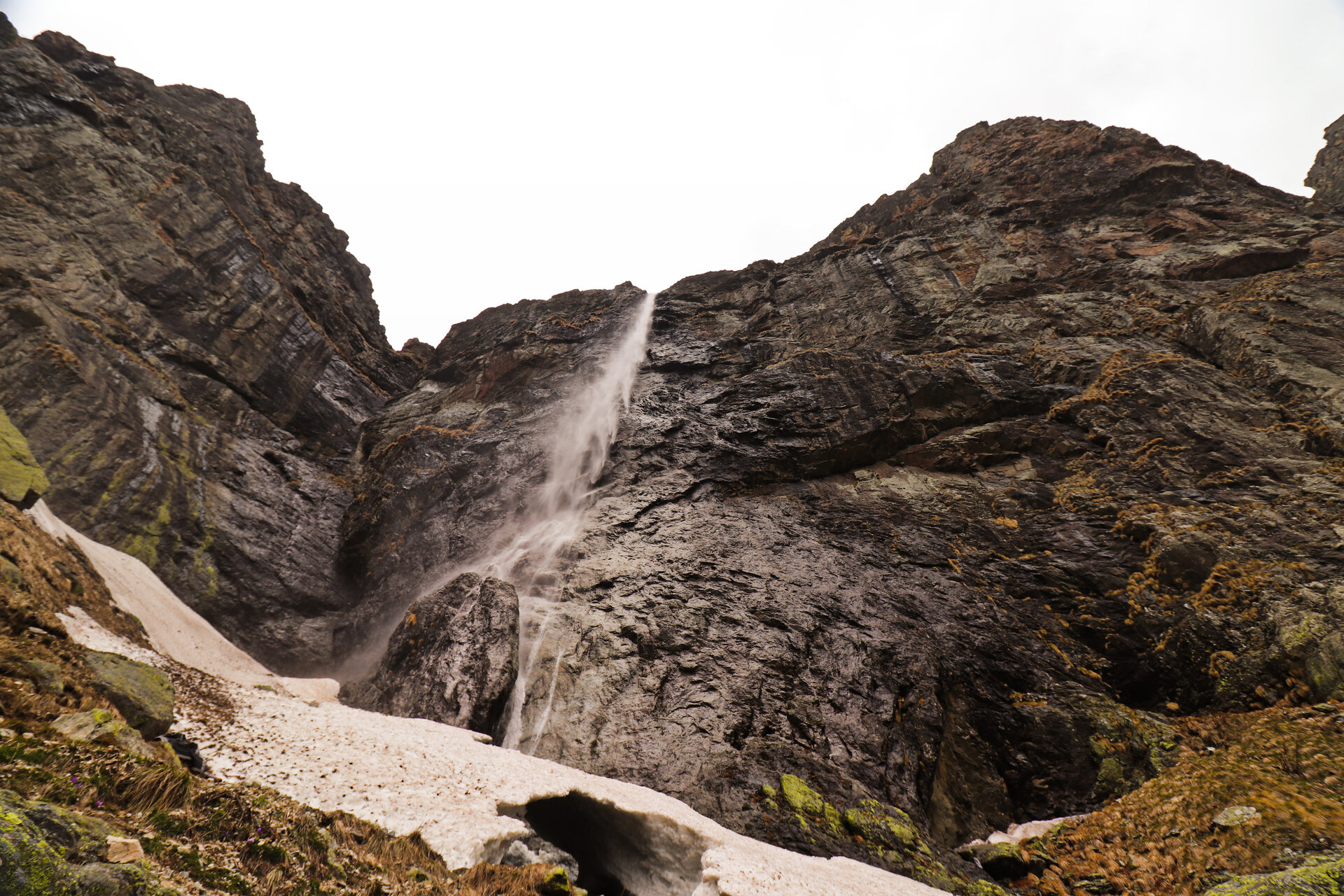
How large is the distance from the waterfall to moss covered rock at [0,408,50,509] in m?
10.7

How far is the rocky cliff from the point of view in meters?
11.2

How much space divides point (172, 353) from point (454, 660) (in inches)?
799

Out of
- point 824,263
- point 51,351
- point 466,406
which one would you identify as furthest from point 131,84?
point 824,263

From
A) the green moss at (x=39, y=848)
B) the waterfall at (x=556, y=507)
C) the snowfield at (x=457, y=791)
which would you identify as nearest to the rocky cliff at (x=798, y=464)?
the waterfall at (x=556, y=507)

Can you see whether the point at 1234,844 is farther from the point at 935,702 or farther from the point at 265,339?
the point at 265,339

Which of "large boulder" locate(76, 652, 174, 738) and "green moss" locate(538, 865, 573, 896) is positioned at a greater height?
"large boulder" locate(76, 652, 174, 738)

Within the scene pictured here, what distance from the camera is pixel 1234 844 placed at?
694 cm

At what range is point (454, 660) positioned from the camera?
13.7 metres

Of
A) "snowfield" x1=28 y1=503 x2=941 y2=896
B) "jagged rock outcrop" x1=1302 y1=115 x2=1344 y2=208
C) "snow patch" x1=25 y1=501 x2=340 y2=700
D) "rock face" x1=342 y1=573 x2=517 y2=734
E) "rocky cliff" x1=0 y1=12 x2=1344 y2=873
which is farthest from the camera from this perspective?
"jagged rock outcrop" x1=1302 y1=115 x2=1344 y2=208

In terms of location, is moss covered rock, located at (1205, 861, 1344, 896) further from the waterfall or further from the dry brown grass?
the waterfall

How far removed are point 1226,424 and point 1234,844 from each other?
1315 centimetres

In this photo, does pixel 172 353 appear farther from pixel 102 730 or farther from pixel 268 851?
pixel 268 851

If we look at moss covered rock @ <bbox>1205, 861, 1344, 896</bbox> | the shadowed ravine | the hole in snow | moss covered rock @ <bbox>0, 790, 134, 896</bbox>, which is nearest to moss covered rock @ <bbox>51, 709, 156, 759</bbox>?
moss covered rock @ <bbox>0, 790, 134, 896</bbox>

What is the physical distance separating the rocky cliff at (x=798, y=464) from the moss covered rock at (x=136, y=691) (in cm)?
678
